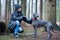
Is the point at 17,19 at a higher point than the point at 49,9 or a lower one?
lower

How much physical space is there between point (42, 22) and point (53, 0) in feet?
10.9

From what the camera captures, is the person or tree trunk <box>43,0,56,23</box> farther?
tree trunk <box>43,0,56,23</box>

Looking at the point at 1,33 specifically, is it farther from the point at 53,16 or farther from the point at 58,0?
the point at 58,0

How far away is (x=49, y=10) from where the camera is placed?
10320 mm

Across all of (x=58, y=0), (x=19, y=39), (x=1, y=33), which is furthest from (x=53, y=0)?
(x=58, y=0)

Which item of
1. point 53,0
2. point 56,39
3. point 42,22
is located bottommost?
point 56,39

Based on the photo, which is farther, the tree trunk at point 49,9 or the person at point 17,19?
the tree trunk at point 49,9

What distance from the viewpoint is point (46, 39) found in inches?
281

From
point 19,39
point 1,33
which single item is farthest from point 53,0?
point 19,39

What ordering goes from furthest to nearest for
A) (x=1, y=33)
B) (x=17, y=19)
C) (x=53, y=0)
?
(x=53, y=0), (x=1, y=33), (x=17, y=19)

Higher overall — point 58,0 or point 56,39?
point 58,0

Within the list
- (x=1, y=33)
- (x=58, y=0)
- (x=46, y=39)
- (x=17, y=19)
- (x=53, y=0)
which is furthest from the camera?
(x=58, y=0)

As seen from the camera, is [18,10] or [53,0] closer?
[18,10]

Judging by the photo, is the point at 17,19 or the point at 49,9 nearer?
the point at 17,19
